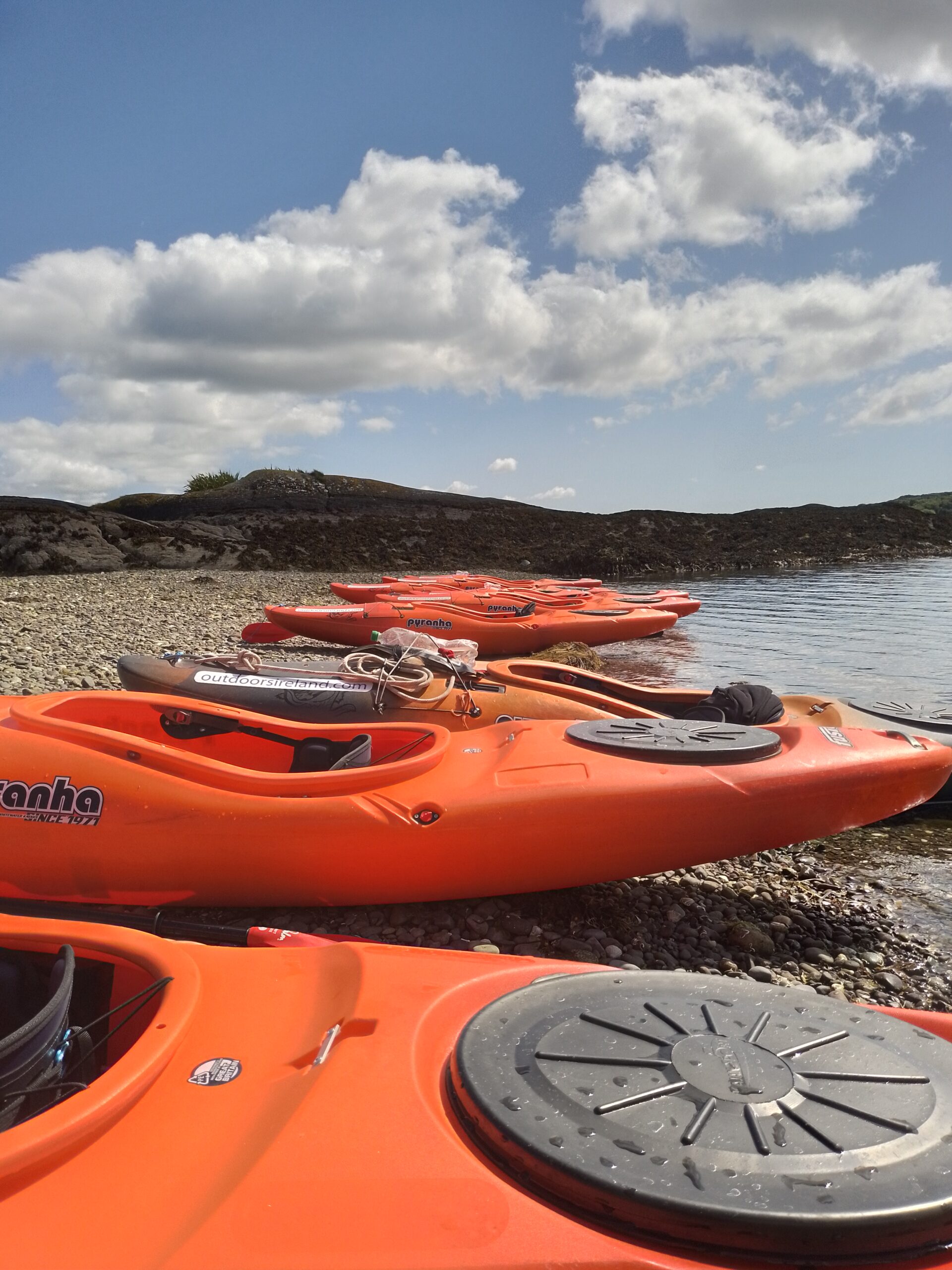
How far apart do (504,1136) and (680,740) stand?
266cm

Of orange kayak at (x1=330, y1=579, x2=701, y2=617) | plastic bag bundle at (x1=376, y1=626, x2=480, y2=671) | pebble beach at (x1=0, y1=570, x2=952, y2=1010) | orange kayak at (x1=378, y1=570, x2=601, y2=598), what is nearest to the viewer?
pebble beach at (x1=0, y1=570, x2=952, y2=1010)

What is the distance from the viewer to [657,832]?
Result: 3.50 m

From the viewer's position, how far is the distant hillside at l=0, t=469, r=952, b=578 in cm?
2653

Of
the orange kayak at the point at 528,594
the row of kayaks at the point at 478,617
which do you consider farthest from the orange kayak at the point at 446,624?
the orange kayak at the point at 528,594

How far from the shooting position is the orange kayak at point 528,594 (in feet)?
45.7

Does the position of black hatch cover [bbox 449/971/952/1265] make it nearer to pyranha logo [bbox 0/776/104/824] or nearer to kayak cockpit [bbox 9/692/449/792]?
kayak cockpit [bbox 9/692/449/792]

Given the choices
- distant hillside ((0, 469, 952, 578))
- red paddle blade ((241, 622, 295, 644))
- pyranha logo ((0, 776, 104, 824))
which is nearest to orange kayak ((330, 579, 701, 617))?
red paddle blade ((241, 622, 295, 644))

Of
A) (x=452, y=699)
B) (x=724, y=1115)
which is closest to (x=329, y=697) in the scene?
(x=452, y=699)

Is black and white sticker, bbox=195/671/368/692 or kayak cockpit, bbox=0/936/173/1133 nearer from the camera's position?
kayak cockpit, bbox=0/936/173/1133

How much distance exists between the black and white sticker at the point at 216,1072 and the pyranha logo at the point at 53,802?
7.01 feet

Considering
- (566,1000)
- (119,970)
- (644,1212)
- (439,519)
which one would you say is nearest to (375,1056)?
(566,1000)

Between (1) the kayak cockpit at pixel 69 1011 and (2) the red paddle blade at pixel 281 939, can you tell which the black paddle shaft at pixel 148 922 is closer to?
A: (2) the red paddle blade at pixel 281 939

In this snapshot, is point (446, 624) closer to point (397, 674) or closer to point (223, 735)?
point (397, 674)

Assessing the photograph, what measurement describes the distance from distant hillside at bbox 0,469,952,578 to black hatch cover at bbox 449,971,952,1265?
83.7ft
